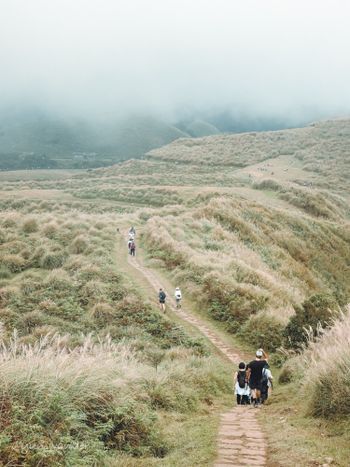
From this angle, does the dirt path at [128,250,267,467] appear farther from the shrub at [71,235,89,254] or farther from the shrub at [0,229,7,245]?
the shrub at [0,229,7,245]

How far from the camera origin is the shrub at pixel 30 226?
33906 mm

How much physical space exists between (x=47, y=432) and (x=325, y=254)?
39.7 m

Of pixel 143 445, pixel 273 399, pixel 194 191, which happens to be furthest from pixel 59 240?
pixel 194 191

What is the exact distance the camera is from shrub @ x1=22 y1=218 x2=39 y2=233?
33906mm

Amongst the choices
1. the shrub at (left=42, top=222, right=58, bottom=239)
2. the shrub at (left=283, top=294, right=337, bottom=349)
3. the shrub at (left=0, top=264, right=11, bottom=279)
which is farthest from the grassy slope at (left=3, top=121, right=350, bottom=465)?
the shrub at (left=0, top=264, right=11, bottom=279)

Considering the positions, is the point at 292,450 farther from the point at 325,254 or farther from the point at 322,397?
the point at 325,254

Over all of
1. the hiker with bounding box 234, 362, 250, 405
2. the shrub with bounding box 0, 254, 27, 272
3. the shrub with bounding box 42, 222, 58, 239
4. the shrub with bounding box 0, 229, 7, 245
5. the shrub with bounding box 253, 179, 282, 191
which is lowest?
the hiker with bounding box 234, 362, 250, 405

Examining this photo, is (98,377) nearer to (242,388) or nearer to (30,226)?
(242,388)

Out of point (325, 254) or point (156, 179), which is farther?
point (156, 179)

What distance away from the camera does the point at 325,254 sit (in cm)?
4312

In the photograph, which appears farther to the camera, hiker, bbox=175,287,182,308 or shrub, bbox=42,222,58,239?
shrub, bbox=42,222,58,239

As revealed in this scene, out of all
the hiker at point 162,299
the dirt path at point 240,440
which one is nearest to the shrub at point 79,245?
the hiker at point 162,299

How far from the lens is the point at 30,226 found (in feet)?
112

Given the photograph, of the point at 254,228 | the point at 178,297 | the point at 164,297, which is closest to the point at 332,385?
the point at 164,297
